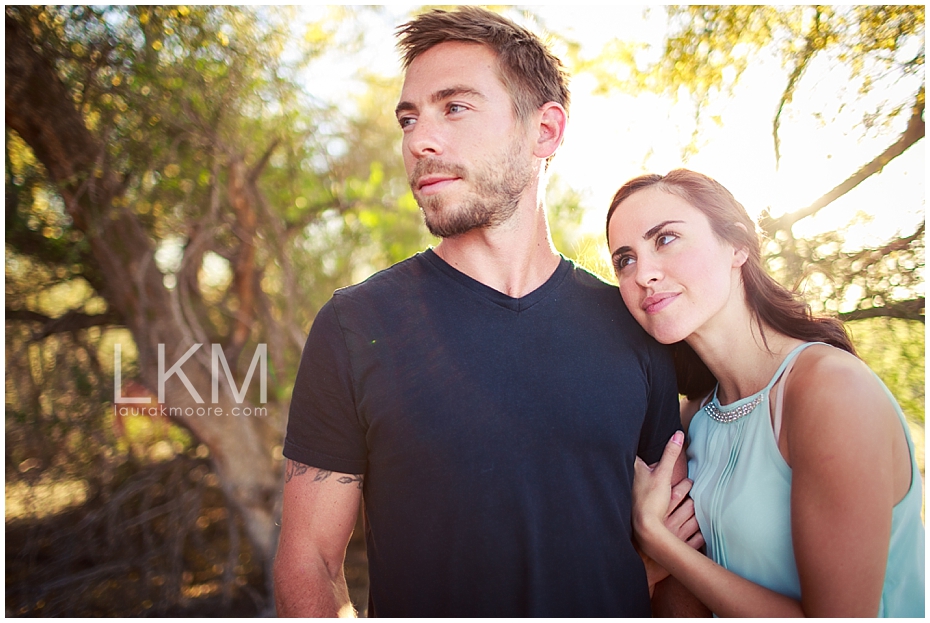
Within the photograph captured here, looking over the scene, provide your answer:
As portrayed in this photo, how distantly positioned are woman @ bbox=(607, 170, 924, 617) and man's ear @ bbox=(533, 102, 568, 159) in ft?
0.92

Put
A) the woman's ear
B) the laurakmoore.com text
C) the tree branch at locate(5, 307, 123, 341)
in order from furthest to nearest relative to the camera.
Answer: the laurakmoore.com text < the tree branch at locate(5, 307, 123, 341) < the woman's ear

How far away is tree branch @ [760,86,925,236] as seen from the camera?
1.94 meters

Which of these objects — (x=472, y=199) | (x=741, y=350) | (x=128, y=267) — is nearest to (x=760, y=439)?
(x=741, y=350)

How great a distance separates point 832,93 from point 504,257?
1575 millimetres

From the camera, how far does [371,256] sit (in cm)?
368

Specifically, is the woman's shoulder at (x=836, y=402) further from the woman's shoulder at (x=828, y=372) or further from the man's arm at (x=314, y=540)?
the man's arm at (x=314, y=540)

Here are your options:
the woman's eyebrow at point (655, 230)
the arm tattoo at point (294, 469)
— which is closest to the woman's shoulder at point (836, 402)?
the woman's eyebrow at point (655, 230)

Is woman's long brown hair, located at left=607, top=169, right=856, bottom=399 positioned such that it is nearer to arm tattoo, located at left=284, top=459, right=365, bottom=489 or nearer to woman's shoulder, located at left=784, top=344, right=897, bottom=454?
woman's shoulder, located at left=784, top=344, right=897, bottom=454

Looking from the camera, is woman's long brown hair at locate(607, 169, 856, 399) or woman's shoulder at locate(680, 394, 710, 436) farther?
woman's shoulder at locate(680, 394, 710, 436)

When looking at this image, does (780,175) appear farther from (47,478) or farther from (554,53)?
(47,478)

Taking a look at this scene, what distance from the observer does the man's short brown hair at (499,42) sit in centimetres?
163

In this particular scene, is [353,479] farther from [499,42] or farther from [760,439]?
[499,42]

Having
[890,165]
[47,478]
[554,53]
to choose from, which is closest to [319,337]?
[554,53]

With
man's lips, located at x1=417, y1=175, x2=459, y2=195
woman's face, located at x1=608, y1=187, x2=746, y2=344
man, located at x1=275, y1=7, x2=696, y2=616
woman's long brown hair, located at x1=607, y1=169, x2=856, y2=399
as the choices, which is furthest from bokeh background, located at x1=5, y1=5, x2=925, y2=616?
man's lips, located at x1=417, y1=175, x2=459, y2=195
